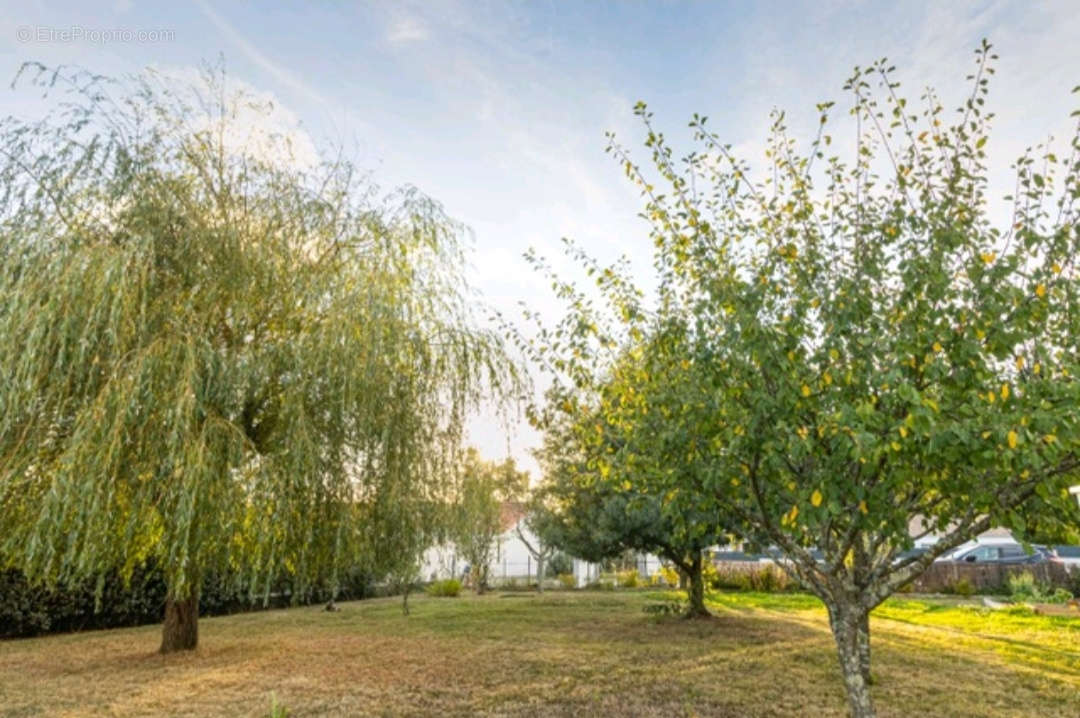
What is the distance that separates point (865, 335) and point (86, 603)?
48.2ft

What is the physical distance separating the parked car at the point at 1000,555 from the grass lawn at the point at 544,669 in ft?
29.9

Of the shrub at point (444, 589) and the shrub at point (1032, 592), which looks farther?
the shrub at point (444, 589)

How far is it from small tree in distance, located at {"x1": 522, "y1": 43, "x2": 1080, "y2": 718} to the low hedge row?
23.4ft

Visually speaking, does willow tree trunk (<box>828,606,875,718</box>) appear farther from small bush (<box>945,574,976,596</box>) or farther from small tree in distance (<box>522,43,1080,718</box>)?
small bush (<box>945,574,976,596</box>)

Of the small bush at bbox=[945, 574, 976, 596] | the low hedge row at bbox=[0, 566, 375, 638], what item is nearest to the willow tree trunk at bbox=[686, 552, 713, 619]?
the low hedge row at bbox=[0, 566, 375, 638]

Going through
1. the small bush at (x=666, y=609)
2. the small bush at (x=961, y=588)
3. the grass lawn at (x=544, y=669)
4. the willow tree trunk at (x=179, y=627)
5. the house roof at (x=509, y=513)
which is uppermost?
the house roof at (x=509, y=513)

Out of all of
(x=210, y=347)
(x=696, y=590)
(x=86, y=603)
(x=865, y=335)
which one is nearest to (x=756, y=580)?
(x=696, y=590)

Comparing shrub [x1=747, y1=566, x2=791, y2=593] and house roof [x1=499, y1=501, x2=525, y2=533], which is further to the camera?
house roof [x1=499, y1=501, x2=525, y2=533]

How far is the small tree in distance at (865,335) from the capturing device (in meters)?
3.97

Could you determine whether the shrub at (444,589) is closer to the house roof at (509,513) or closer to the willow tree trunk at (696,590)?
the house roof at (509,513)

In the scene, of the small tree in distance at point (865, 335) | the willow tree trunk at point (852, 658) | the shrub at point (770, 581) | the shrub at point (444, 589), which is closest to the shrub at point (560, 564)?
the shrub at point (444, 589)

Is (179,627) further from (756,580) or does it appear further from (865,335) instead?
(756,580)

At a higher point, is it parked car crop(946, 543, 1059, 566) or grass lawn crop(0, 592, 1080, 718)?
parked car crop(946, 543, 1059, 566)

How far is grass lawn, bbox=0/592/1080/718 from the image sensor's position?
21.4 feet
